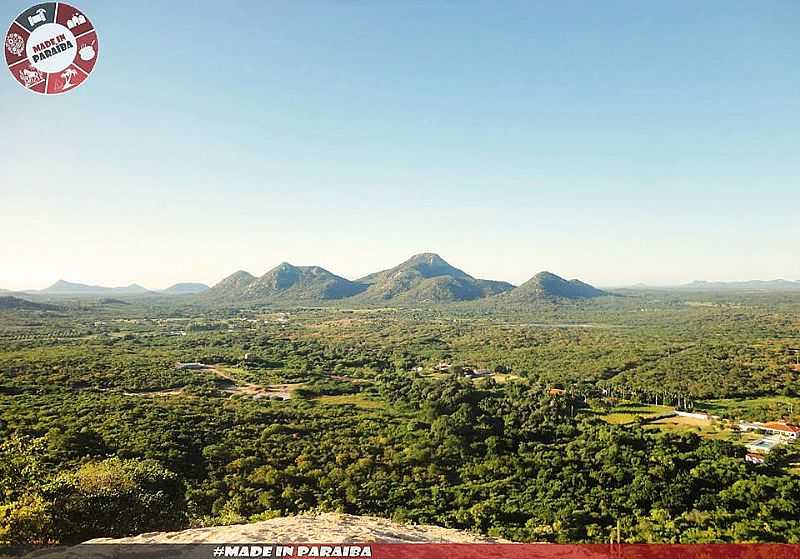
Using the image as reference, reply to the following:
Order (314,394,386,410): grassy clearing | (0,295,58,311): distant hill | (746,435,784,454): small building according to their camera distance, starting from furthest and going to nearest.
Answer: (0,295,58,311): distant hill
(314,394,386,410): grassy clearing
(746,435,784,454): small building

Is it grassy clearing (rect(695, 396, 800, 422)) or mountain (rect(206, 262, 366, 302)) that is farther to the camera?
mountain (rect(206, 262, 366, 302))

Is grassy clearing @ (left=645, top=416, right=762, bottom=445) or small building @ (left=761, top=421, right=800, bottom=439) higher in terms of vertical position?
small building @ (left=761, top=421, right=800, bottom=439)

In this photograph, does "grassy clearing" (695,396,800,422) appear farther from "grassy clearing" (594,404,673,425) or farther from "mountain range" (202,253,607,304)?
"mountain range" (202,253,607,304)

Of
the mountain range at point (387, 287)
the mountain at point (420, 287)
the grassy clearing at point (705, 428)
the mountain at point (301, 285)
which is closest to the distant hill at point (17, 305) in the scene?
the mountain range at point (387, 287)

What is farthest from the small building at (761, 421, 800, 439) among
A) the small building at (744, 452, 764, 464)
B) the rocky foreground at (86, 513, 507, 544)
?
the rocky foreground at (86, 513, 507, 544)

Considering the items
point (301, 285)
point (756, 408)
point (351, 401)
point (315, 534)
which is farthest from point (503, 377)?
point (301, 285)

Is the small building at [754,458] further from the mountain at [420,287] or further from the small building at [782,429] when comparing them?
the mountain at [420,287]

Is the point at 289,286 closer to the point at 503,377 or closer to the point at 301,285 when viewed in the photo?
the point at 301,285
